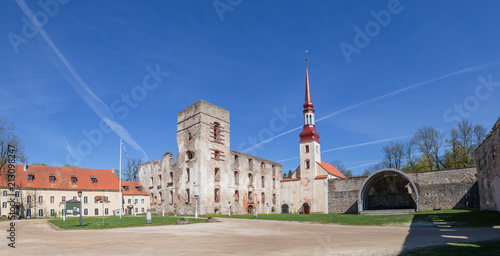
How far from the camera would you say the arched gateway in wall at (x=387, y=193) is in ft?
137

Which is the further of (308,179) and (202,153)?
(308,179)

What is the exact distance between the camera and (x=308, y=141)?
51.7m

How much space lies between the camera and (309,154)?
51406 millimetres

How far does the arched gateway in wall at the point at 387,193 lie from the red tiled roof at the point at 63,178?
36988mm

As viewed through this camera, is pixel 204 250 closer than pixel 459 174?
Yes

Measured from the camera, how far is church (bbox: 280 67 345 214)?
49.2m

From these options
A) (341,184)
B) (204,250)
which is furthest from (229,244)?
(341,184)

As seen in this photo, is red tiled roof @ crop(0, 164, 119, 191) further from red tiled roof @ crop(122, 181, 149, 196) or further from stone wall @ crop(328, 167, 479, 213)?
stone wall @ crop(328, 167, 479, 213)

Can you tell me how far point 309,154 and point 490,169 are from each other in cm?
2860

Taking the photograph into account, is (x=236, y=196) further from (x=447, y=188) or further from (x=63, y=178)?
(x=447, y=188)

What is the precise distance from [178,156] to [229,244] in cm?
3582

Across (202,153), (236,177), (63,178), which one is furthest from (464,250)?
(63,178)

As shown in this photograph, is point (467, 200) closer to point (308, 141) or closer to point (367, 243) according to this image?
point (308, 141)

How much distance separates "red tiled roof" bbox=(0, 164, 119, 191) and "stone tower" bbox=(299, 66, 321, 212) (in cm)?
2932
